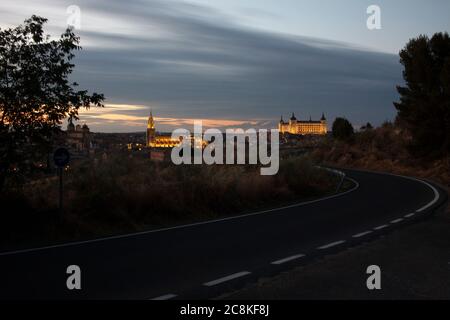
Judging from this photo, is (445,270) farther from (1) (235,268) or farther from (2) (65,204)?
(2) (65,204)

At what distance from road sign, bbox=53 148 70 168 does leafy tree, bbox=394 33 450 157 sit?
3057cm

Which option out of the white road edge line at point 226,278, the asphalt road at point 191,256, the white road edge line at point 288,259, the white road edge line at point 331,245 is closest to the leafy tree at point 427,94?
the asphalt road at point 191,256

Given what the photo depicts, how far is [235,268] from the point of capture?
29.5ft

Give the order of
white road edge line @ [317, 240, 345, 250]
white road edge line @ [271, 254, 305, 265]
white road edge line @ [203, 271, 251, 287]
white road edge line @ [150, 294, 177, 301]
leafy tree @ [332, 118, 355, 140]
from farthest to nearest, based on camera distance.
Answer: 1. leafy tree @ [332, 118, 355, 140]
2. white road edge line @ [317, 240, 345, 250]
3. white road edge line @ [271, 254, 305, 265]
4. white road edge line @ [203, 271, 251, 287]
5. white road edge line @ [150, 294, 177, 301]

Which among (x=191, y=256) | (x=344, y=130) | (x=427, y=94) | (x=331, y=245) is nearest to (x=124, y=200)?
(x=191, y=256)

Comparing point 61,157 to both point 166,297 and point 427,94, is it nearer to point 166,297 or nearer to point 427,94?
point 166,297

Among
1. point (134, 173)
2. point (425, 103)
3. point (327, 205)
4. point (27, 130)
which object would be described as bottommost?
point (327, 205)

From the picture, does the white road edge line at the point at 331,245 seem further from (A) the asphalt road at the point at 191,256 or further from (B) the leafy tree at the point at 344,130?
(B) the leafy tree at the point at 344,130

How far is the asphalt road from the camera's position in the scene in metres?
7.62

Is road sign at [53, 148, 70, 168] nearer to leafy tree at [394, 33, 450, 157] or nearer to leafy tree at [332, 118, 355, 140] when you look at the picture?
leafy tree at [394, 33, 450, 157]

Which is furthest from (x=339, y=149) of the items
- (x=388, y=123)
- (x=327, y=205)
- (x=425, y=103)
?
(x=327, y=205)

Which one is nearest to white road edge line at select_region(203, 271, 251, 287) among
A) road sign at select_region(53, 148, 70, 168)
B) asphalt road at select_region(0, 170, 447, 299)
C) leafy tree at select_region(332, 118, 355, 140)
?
asphalt road at select_region(0, 170, 447, 299)

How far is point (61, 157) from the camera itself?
13.0m
